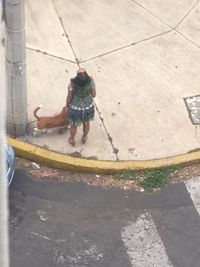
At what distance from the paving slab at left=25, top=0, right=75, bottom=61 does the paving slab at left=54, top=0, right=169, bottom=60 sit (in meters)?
0.12

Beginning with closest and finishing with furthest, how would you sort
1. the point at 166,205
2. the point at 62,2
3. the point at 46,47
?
1. the point at 166,205
2. the point at 46,47
3. the point at 62,2

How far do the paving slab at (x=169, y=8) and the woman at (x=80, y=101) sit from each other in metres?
2.96

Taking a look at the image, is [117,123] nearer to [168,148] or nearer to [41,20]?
[168,148]

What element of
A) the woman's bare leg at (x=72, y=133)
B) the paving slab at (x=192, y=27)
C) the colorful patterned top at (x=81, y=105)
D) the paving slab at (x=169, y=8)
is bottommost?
the woman's bare leg at (x=72, y=133)

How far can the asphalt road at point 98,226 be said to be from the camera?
7297 millimetres

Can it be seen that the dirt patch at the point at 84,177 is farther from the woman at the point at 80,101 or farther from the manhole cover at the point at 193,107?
the manhole cover at the point at 193,107

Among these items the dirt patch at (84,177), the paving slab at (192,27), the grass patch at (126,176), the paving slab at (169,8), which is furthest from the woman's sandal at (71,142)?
the paving slab at (169,8)

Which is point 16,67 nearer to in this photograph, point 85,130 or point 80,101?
point 80,101

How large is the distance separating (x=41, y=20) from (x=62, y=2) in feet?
1.82

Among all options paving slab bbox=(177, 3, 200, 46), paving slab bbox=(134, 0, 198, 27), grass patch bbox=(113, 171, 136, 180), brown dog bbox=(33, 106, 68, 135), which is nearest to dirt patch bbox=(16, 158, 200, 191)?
grass patch bbox=(113, 171, 136, 180)

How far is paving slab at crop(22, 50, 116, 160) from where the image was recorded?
333 inches

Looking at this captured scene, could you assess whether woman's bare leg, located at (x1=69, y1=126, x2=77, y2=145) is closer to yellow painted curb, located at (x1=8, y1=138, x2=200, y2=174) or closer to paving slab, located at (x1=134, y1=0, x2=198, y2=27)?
yellow painted curb, located at (x1=8, y1=138, x2=200, y2=174)

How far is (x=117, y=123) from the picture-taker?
8828 mm

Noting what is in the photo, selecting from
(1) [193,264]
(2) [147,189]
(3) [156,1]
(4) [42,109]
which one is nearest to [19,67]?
(4) [42,109]
